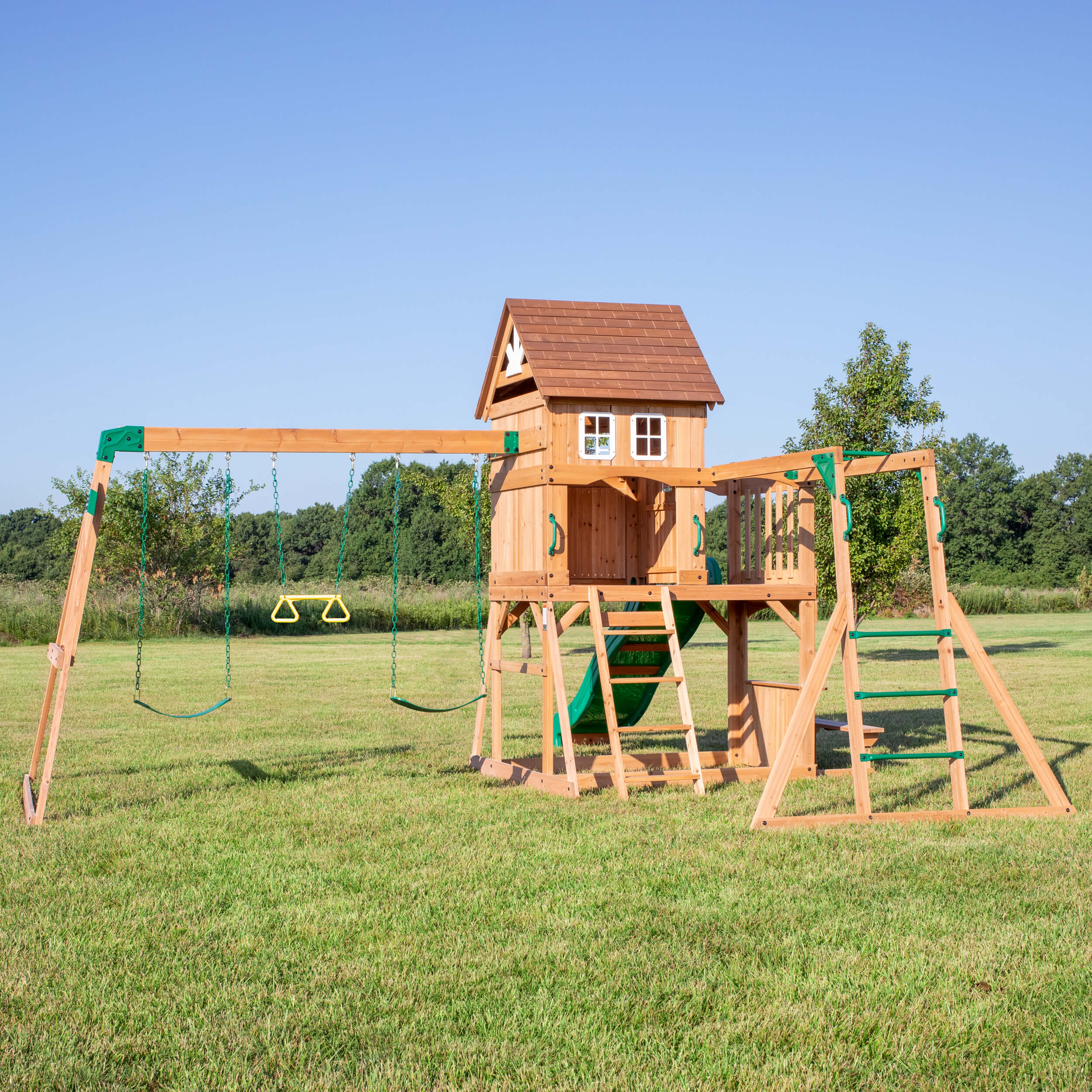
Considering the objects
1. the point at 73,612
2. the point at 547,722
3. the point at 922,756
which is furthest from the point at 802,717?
the point at 73,612

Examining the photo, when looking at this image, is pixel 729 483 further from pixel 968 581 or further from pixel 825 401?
pixel 968 581

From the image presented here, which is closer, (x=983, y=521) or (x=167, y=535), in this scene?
(x=167, y=535)

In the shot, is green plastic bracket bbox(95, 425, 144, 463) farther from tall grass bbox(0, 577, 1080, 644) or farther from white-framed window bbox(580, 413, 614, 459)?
tall grass bbox(0, 577, 1080, 644)

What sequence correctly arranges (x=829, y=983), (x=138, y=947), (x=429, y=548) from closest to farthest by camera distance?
1. (x=829, y=983)
2. (x=138, y=947)
3. (x=429, y=548)

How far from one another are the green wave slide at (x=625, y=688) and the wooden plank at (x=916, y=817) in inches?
122

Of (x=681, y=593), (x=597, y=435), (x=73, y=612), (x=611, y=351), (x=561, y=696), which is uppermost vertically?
Result: (x=611, y=351)

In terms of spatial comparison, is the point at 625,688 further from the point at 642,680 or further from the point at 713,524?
the point at 713,524

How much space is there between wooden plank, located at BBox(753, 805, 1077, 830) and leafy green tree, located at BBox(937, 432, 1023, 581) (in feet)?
252

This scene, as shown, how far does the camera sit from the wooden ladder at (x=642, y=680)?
9.60 metres

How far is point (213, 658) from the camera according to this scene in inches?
1003

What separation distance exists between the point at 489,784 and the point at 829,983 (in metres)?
5.59

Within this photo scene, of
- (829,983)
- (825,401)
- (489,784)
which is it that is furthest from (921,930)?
(825,401)

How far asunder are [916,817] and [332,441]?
5.85 meters

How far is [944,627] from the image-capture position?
29.3 ft
